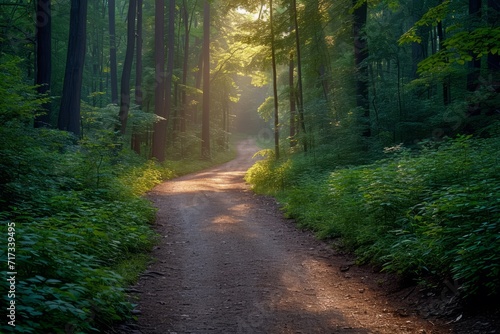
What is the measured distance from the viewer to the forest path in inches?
181

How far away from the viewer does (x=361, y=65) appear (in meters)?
13.1

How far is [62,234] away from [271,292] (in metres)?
3.06

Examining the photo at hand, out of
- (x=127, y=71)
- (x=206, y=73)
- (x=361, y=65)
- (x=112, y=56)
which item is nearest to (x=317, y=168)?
(x=361, y=65)

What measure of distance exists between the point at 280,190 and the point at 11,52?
45.6ft

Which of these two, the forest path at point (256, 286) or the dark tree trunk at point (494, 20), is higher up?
the dark tree trunk at point (494, 20)

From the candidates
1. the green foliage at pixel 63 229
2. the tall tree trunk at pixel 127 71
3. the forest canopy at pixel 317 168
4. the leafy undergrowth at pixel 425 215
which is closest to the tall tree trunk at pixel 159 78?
the forest canopy at pixel 317 168

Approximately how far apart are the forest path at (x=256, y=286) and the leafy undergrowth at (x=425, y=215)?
21.8 inches

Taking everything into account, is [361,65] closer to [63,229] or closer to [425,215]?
[425,215]

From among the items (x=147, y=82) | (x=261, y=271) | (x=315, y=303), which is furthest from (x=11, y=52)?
(x=315, y=303)

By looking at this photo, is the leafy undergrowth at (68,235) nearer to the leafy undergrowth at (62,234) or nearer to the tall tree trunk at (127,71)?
the leafy undergrowth at (62,234)

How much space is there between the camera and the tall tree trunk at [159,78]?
22.2 m

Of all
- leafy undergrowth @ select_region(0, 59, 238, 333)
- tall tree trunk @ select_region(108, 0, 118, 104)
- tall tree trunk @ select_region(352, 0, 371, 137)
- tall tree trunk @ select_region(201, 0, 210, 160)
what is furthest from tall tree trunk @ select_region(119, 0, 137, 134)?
tall tree trunk @ select_region(352, 0, 371, 137)

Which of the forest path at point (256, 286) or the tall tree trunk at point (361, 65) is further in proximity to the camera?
the tall tree trunk at point (361, 65)

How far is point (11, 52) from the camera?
56.7 ft
